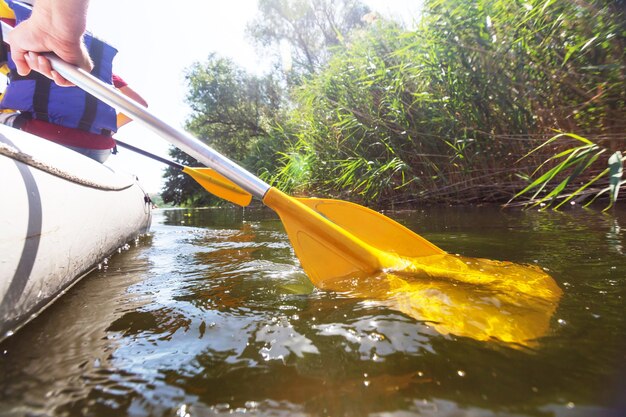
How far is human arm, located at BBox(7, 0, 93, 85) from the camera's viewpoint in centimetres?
131

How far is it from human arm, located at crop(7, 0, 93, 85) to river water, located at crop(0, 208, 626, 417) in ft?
3.40

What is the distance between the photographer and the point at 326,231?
145 cm

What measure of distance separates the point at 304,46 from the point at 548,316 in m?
15.3

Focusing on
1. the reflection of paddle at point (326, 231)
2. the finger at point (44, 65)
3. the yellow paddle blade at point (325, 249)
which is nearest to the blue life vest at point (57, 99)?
the finger at point (44, 65)

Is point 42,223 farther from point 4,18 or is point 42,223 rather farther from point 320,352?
point 4,18

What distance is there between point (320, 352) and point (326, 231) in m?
0.74

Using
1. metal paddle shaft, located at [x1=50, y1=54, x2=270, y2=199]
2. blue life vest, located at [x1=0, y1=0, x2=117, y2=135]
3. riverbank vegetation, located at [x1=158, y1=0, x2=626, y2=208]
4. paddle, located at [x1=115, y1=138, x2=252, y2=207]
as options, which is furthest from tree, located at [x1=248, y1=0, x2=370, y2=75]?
metal paddle shaft, located at [x1=50, y1=54, x2=270, y2=199]

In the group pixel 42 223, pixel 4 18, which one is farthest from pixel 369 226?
pixel 4 18

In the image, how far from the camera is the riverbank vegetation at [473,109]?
252 centimetres

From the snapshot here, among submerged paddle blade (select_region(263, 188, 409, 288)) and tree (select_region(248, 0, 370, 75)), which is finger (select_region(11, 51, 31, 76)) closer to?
submerged paddle blade (select_region(263, 188, 409, 288))

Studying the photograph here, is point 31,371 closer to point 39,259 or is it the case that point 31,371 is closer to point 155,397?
point 155,397

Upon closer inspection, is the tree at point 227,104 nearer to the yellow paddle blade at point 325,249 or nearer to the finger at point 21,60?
the finger at point 21,60

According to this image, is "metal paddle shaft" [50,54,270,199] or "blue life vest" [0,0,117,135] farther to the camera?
"blue life vest" [0,0,117,135]

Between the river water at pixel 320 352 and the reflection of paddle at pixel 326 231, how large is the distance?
17cm
